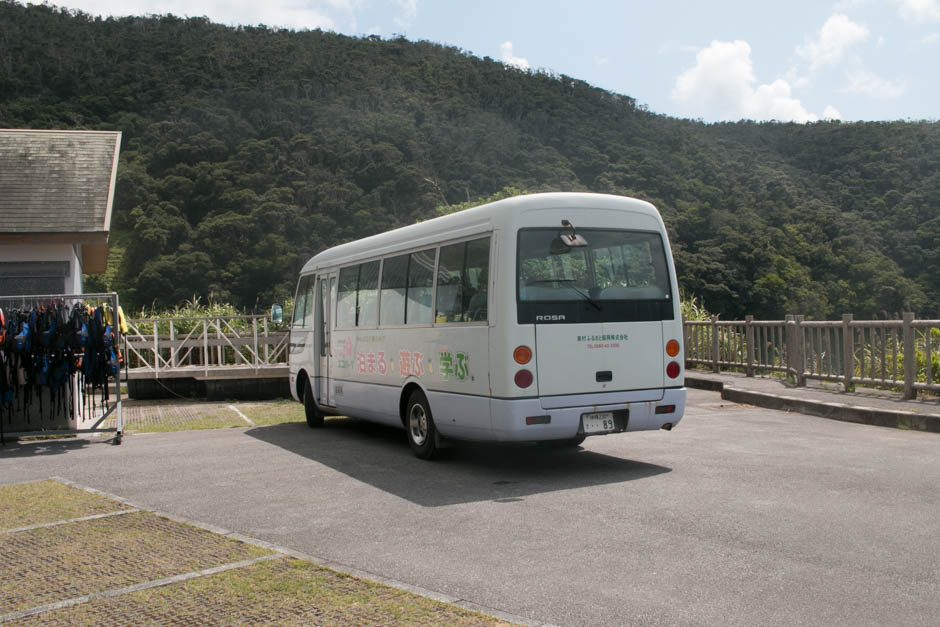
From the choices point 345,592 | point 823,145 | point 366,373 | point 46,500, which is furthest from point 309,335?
point 823,145

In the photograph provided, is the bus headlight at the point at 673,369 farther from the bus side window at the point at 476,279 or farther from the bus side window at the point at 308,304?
the bus side window at the point at 308,304

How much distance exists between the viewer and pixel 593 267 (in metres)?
8.64

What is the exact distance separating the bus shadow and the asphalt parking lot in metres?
0.04

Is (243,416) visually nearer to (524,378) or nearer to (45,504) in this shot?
(45,504)

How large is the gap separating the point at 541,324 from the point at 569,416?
933 millimetres

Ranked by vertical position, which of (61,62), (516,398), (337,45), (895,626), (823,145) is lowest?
(895,626)

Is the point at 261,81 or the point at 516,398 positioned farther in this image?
the point at 261,81

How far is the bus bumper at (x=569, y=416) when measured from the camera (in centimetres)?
814

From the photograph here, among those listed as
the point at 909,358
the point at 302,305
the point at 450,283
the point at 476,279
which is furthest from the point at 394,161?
the point at 476,279

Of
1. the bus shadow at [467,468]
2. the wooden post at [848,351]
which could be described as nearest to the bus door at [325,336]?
the bus shadow at [467,468]

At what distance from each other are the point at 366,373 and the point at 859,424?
6799 mm

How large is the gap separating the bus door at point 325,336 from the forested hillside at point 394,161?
105 feet

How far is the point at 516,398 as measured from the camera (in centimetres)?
813

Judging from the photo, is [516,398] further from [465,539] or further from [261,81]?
[261,81]
